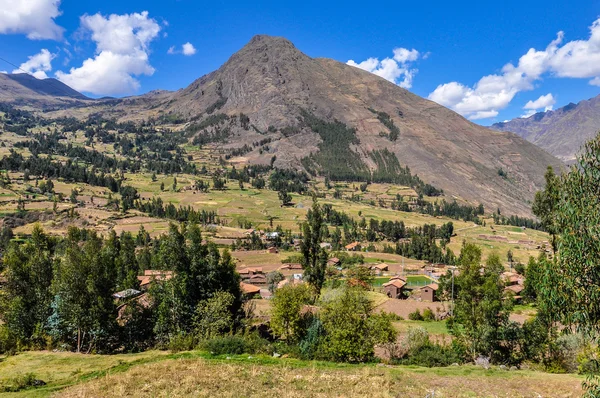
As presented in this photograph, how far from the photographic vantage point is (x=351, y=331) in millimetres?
32531

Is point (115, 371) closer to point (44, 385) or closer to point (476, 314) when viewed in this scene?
point (44, 385)

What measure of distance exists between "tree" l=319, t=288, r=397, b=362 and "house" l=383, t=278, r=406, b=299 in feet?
137

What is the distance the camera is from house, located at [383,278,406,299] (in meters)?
76.0

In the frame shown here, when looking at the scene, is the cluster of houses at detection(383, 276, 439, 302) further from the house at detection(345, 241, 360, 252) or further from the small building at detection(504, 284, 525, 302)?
the house at detection(345, 241, 360, 252)

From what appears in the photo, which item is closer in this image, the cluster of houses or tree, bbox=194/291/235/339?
tree, bbox=194/291/235/339

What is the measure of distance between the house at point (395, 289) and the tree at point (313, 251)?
3294 cm

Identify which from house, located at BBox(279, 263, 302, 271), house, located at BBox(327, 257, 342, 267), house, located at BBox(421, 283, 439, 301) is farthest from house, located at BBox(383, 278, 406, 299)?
house, located at BBox(327, 257, 342, 267)

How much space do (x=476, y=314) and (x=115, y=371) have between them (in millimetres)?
32575

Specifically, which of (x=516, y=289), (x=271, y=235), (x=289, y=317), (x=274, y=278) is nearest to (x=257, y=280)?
(x=274, y=278)

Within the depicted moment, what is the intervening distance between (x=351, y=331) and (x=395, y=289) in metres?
47.1

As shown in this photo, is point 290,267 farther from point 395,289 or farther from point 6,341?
point 6,341

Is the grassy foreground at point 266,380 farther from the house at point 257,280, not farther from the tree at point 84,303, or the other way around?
the house at point 257,280

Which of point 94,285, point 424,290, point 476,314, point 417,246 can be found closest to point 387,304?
point 424,290

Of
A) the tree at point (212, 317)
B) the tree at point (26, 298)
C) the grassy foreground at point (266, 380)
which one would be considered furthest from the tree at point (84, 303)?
the tree at point (212, 317)
